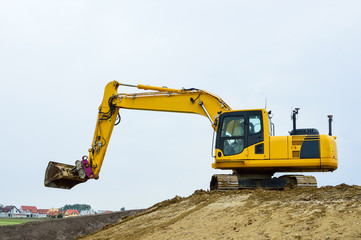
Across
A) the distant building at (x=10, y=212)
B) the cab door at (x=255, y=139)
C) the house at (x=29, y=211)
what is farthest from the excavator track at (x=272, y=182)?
the house at (x=29, y=211)

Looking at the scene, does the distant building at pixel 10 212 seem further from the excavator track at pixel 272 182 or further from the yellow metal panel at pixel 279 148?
the yellow metal panel at pixel 279 148

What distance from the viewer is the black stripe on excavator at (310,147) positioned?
12039mm

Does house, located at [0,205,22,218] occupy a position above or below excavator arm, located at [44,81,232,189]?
below

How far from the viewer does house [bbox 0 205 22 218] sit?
76750 millimetres

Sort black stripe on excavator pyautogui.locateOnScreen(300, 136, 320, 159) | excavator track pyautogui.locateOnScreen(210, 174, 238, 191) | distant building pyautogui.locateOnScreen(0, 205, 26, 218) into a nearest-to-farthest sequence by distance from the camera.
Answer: black stripe on excavator pyautogui.locateOnScreen(300, 136, 320, 159), excavator track pyautogui.locateOnScreen(210, 174, 238, 191), distant building pyautogui.locateOnScreen(0, 205, 26, 218)

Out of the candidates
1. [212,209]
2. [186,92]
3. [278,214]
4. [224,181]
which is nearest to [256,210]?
[278,214]

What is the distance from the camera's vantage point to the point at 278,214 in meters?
8.01

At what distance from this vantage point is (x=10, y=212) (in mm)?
77938

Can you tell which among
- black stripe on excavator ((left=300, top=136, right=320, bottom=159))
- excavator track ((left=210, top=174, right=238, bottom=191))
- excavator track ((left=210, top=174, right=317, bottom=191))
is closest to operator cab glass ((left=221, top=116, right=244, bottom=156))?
excavator track ((left=210, top=174, right=238, bottom=191))

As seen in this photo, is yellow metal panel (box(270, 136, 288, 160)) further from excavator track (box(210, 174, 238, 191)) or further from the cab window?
excavator track (box(210, 174, 238, 191))

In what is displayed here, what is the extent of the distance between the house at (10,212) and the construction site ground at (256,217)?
72.8 metres

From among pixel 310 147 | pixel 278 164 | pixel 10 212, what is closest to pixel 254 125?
pixel 278 164

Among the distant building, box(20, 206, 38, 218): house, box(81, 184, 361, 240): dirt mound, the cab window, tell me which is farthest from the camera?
box(20, 206, 38, 218): house

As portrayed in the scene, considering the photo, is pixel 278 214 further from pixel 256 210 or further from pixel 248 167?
pixel 248 167
